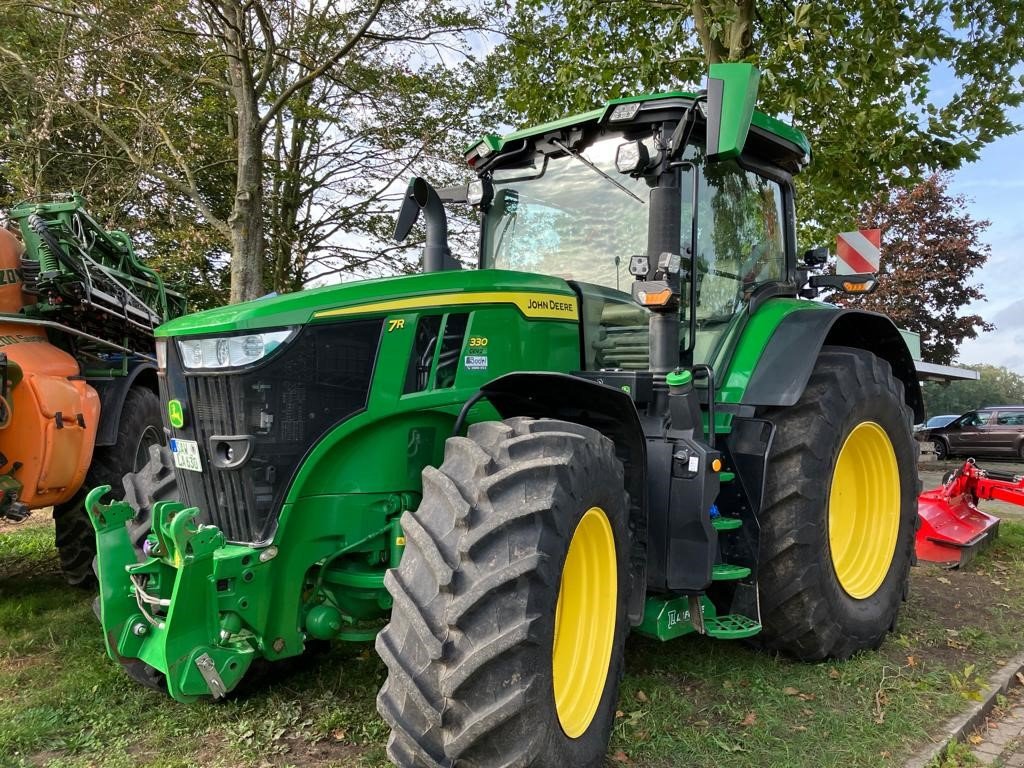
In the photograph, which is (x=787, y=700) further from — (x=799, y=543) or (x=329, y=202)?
(x=329, y=202)

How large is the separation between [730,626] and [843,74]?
7.95 metres

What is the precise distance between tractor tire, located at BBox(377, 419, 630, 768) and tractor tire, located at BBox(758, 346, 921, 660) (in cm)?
136

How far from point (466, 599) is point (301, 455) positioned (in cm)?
88

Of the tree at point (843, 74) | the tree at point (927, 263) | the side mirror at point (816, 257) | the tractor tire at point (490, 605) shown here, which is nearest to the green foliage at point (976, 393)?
the tree at point (927, 263)

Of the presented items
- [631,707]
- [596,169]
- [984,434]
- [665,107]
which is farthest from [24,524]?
[984,434]

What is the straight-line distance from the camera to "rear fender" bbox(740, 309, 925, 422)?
360cm

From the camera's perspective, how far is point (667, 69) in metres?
10.7

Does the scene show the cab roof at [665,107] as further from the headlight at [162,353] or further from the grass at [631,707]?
the grass at [631,707]

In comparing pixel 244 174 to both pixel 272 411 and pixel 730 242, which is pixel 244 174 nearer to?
pixel 730 242

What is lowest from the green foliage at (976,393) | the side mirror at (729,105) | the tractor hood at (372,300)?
the green foliage at (976,393)

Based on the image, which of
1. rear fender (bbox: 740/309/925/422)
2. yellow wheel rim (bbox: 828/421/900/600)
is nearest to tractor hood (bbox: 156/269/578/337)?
rear fender (bbox: 740/309/925/422)

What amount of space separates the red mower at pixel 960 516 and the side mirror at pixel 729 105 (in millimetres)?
4648

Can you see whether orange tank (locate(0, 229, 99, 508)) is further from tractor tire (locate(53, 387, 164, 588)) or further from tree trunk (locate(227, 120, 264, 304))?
tree trunk (locate(227, 120, 264, 304))

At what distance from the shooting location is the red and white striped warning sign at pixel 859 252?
5.24 metres
